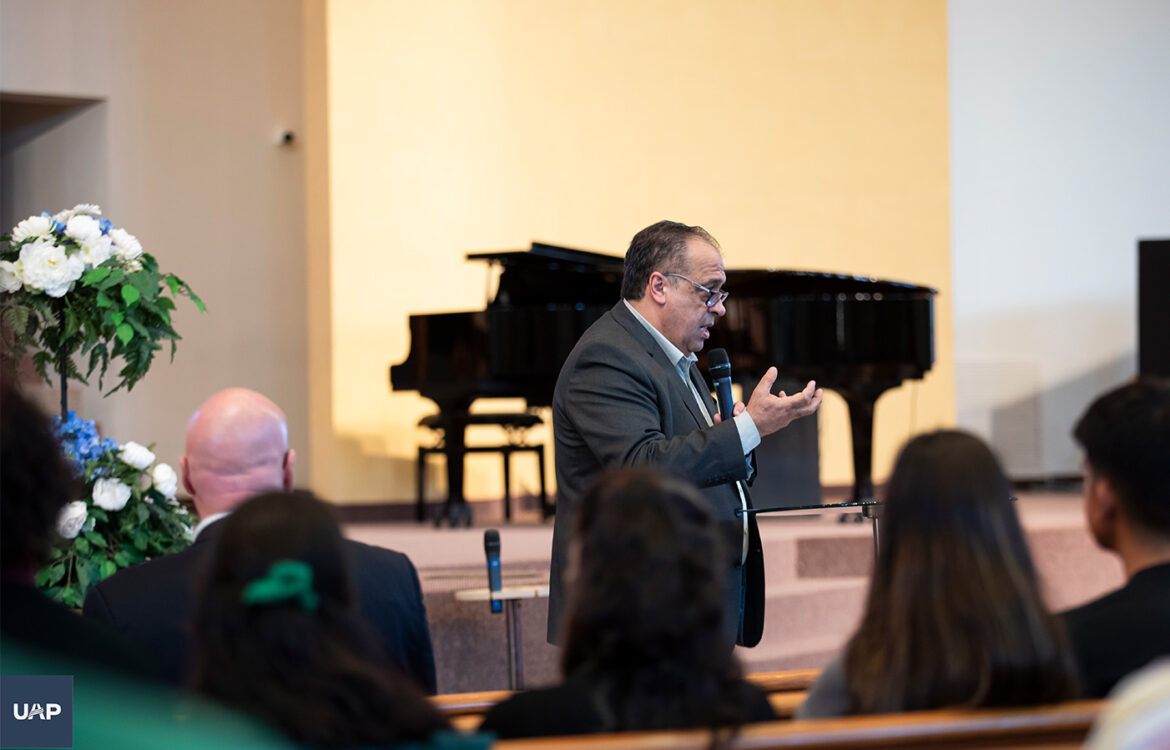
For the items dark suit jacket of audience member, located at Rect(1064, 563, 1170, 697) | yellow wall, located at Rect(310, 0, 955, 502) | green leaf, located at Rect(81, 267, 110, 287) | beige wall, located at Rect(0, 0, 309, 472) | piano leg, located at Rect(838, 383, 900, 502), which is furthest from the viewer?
beige wall, located at Rect(0, 0, 309, 472)

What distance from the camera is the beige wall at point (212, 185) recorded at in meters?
8.26

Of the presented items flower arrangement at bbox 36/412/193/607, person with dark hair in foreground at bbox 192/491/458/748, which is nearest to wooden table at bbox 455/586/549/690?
flower arrangement at bbox 36/412/193/607

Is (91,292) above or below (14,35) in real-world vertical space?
below

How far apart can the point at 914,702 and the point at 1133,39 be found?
9479 millimetres

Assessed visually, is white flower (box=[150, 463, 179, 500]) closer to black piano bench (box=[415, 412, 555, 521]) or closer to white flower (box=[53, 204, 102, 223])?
white flower (box=[53, 204, 102, 223])

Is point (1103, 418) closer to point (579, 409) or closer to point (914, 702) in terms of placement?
point (914, 702)

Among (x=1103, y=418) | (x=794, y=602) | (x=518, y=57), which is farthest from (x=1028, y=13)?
(x=1103, y=418)

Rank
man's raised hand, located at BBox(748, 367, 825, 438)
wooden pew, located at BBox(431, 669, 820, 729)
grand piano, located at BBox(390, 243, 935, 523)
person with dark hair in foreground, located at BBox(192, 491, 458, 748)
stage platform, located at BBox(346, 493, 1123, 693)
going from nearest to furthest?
person with dark hair in foreground, located at BBox(192, 491, 458, 748) < wooden pew, located at BBox(431, 669, 820, 729) < man's raised hand, located at BBox(748, 367, 825, 438) < stage platform, located at BBox(346, 493, 1123, 693) < grand piano, located at BBox(390, 243, 935, 523)

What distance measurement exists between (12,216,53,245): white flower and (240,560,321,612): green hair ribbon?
6.38ft

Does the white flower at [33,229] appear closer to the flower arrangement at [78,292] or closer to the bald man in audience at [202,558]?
the flower arrangement at [78,292]

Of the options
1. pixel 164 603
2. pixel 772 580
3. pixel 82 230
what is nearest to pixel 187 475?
pixel 164 603

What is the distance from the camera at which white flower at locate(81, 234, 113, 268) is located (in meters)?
3.05

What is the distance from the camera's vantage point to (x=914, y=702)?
1.58 m

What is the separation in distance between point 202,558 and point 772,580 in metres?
4.25
